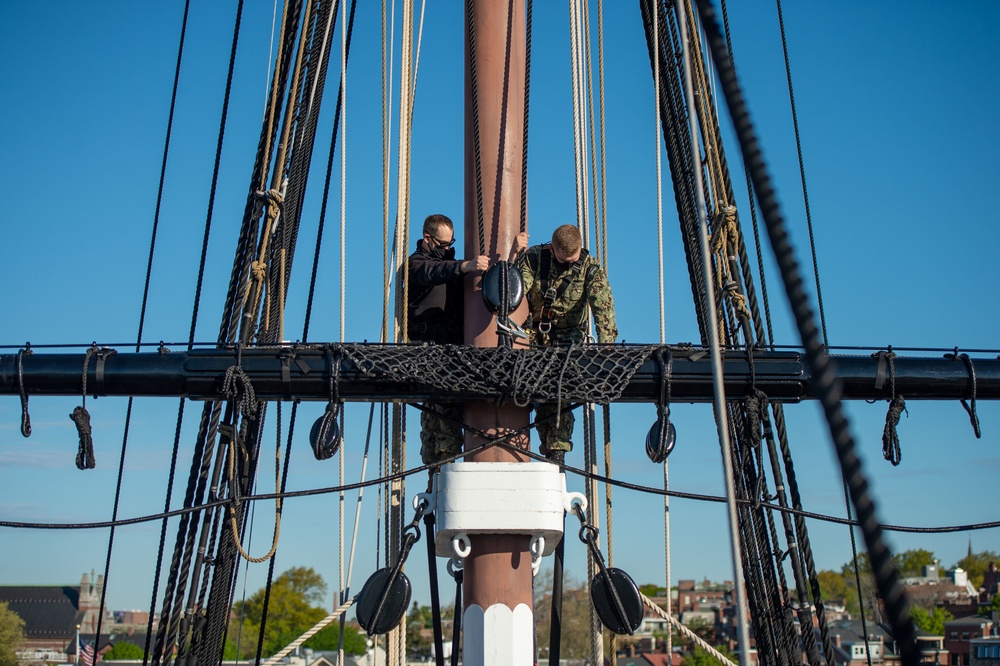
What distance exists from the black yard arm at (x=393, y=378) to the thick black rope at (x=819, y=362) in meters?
2.65

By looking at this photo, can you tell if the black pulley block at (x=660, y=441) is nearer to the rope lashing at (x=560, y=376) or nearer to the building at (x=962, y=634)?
the rope lashing at (x=560, y=376)

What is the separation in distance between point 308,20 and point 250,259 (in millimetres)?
1932

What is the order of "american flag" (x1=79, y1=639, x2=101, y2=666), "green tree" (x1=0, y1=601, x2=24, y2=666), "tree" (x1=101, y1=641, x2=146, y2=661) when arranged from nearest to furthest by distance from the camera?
1. "american flag" (x1=79, y1=639, x2=101, y2=666)
2. "green tree" (x1=0, y1=601, x2=24, y2=666)
3. "tree" (x1=101, y1=641, x2=146, y2=661)

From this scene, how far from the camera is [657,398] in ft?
16.7

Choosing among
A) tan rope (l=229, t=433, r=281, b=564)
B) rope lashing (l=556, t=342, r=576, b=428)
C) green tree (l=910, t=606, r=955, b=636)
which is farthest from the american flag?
green tree (l=910, t=606, r=955, b=636)

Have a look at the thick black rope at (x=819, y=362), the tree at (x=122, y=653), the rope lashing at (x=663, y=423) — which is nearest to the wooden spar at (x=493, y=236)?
the rope lashing at (x=663, y=423)

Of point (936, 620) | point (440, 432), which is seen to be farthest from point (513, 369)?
point (936, 620)

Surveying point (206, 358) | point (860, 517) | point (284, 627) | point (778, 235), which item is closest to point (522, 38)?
point (206, 358)

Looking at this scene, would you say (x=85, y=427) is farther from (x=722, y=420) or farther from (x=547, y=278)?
(x=722, y=420)

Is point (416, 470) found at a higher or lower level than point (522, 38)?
lower

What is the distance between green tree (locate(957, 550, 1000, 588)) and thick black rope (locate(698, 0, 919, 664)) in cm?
8681

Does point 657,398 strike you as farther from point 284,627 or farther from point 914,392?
point 284,627

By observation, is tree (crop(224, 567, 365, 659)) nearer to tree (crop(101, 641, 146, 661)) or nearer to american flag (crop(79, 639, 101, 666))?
tree (crop(101, 641, 146, 661))

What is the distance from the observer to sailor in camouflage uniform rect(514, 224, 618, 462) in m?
5.54
